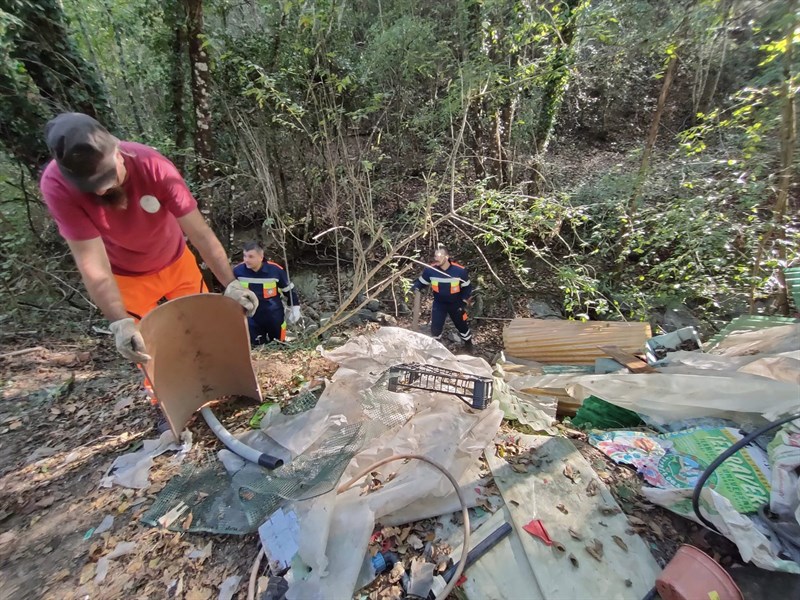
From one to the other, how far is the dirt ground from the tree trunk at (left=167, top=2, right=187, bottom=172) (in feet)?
10.7

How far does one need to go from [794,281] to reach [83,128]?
5.53 meters

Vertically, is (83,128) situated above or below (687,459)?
above

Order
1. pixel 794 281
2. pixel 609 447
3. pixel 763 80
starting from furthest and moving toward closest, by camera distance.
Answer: pixel 794 281 < pixel 763 80 < pixel 609 447

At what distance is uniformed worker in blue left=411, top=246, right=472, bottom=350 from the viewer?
15.2ft

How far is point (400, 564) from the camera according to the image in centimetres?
152

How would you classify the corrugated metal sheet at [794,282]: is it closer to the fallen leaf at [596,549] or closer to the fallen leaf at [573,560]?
the fallen leaf at [596,549]

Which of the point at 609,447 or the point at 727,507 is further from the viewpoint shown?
the point at 609,447

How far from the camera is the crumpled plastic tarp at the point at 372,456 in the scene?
4.78 feet

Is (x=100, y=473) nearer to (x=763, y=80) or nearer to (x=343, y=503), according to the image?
(x=343, y=503)

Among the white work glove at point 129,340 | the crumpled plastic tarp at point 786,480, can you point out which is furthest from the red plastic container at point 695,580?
the white work glove at point 129,340

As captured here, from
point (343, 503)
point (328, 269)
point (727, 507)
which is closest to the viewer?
point (727, 507)

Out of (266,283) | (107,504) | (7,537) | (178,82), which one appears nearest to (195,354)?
(107,504)

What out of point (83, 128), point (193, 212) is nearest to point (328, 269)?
point (193, 212)

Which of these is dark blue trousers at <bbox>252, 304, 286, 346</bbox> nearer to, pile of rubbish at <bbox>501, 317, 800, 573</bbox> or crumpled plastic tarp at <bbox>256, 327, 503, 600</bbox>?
crumpled plastic tarp at <bbox>256, 327, 503, 600</bbox>
